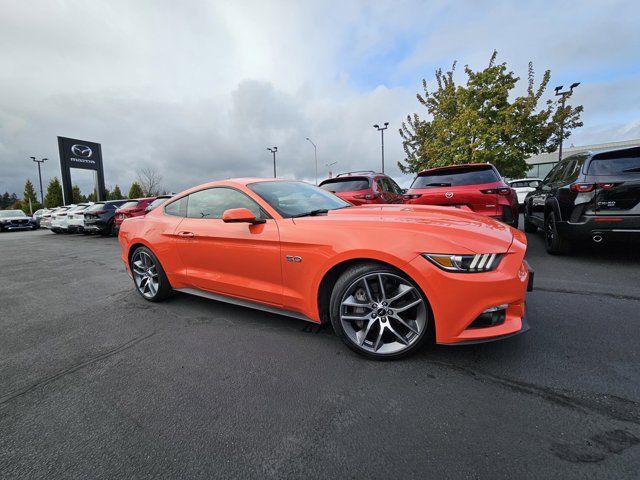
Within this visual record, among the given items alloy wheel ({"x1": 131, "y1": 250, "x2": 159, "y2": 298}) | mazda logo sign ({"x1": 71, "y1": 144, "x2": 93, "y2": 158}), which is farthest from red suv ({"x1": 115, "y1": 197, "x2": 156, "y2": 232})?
mazda logo sign ({"x1": 71, "y1": 144, "x2": 93, "y2": 158})

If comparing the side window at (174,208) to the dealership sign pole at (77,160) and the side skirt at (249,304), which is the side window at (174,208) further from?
the dealership sign pole at (77,160)

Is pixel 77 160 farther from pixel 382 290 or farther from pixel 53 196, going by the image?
pixel 382 290

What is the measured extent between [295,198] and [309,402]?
76.6 inches

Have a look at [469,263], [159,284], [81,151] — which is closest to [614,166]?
[469,263]

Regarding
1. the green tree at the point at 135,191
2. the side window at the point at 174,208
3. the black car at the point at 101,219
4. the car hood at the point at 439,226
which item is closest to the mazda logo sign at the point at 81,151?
the black car at the point at 101,219

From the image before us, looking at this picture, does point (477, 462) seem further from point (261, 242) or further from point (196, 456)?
point (261, 242)

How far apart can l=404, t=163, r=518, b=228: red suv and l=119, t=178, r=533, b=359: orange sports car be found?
2.45m

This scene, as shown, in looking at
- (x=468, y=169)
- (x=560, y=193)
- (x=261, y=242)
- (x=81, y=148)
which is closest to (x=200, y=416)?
(x=261, y=242)

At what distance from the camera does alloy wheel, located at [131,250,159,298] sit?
12.8 feet

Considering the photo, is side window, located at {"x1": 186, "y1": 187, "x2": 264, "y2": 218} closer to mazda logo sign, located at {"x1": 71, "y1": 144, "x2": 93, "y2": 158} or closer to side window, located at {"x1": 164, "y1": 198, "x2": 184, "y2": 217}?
side window, located at {"x1": 164, "y1": 198, "x2": 184, "y2": 217}

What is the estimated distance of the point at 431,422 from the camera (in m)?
1.74

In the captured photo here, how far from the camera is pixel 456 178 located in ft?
17.5

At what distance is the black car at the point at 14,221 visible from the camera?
69.6 feet

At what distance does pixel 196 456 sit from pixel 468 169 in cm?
534
